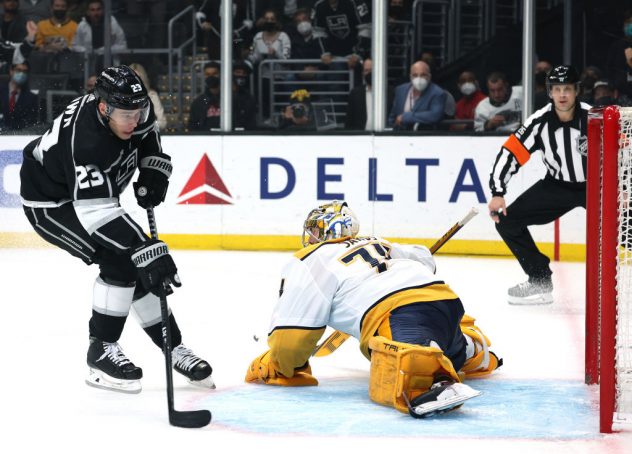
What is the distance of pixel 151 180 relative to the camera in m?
3.76

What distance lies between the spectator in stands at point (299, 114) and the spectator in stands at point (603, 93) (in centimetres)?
182

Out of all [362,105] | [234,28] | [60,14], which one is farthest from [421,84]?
[60,14]

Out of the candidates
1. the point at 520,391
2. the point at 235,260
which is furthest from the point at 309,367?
the point at 235,260

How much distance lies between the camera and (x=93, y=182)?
11.3 ft

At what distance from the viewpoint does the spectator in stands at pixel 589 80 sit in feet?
24.1

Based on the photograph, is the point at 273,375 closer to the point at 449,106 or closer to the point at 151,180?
the point at 151,180

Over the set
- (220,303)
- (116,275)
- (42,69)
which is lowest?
(220,303)

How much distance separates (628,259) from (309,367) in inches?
41.5

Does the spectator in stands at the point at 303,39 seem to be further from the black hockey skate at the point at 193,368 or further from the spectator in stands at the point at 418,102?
the black hockey skate at the point at 193,368

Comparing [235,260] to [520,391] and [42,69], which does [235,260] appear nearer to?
[42,69]

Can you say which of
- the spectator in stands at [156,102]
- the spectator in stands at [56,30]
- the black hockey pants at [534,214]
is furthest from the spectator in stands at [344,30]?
the black hockey pants at [534,214]

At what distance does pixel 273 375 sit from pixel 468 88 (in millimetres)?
4290

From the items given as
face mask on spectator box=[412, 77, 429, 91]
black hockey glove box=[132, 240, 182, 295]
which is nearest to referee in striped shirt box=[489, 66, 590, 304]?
face mask on spectator box=[412, 77, 429, 91]

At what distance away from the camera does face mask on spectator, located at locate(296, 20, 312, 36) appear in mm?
7977
